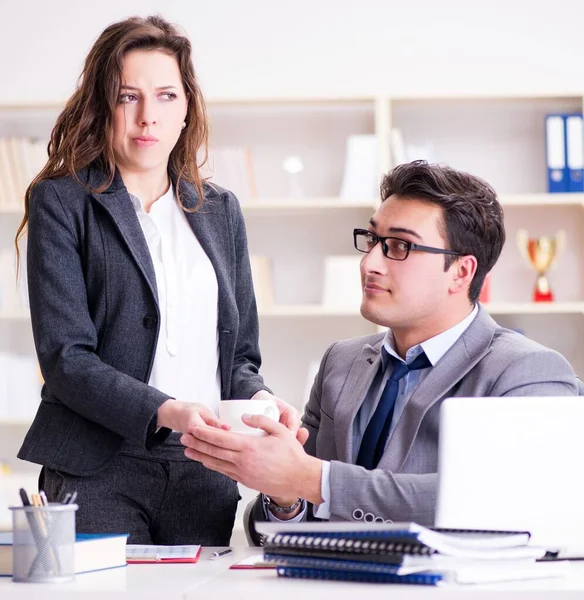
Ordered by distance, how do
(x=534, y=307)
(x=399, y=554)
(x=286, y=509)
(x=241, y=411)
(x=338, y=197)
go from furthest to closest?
(x=338, y=197) → (x=534, y=307) → (x=286, y=509) → (x=241, y=411) → (x=399, y=554)

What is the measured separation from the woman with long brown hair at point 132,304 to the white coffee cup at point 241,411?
106 mm

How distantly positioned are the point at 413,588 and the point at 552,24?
369 centimetres

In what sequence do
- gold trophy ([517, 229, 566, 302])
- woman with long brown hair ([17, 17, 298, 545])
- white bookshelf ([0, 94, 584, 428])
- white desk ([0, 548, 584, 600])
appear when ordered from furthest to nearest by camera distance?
white bookshelf ([0, 94, 584, 428])
gold trophy ([517, 229, 566, 302])
woman with long brown hair ([17, 17, 298, 545])
white desk ([0, 548, 584, 600])

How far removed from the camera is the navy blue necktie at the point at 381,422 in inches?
78.9

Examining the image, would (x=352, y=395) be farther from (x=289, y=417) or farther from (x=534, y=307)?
(x=534, y=307)

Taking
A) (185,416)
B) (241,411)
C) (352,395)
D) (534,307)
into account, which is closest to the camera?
(241,411)

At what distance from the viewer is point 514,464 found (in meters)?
1.44

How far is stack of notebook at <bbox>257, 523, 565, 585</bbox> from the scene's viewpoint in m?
1.32

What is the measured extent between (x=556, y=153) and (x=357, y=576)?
322 centimetres

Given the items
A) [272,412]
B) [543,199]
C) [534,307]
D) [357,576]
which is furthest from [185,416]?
[543,199]

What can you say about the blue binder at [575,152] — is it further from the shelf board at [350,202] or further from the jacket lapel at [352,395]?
the jacket lapel at [352,395]

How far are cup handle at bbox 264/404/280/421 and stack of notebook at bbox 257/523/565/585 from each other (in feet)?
0.98

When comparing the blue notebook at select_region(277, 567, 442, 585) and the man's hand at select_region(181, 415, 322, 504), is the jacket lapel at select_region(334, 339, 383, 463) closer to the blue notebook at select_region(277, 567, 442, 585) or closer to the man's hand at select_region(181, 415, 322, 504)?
the man's hand at select_region(181, 415, 322, 504)

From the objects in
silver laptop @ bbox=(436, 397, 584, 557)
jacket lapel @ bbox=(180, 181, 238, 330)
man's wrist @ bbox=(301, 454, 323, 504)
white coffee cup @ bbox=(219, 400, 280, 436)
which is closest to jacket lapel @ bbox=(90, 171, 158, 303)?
jacket lapel @ bbox=(180, 181, 238, 330)
